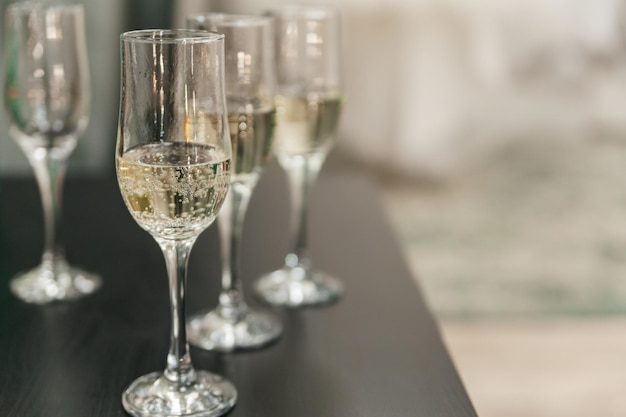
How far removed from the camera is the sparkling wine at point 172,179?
0.66 metres

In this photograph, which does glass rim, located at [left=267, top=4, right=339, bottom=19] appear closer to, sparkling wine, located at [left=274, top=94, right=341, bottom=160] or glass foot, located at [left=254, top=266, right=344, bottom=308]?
sparkling wine, located at [left=274, top=94, right=341, bottom=160]

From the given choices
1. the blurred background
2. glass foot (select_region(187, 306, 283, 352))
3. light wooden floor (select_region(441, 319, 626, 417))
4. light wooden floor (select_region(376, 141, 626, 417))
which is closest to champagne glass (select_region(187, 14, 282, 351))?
glass foot (select_region(187, 306, 283, 352))

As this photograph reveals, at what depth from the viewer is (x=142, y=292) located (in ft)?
3.15

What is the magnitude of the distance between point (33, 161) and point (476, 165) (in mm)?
2559

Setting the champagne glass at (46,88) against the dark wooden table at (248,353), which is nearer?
the dark wooden table at (248,353)

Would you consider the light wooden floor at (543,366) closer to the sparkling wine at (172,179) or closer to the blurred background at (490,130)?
the blurred background at (490,130)

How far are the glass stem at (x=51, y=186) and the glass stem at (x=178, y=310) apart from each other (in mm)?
299

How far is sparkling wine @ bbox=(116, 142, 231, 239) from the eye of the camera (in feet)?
2.16

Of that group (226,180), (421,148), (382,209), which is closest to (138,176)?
(226,180)

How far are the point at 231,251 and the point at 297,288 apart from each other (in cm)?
11

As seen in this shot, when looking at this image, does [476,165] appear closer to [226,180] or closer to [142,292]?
[142,292]

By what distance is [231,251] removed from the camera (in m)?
0.89

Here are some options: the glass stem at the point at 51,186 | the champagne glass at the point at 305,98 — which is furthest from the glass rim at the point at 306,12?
the glass stem at the point at 51,186

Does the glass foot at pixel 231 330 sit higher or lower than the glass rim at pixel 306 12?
lower
